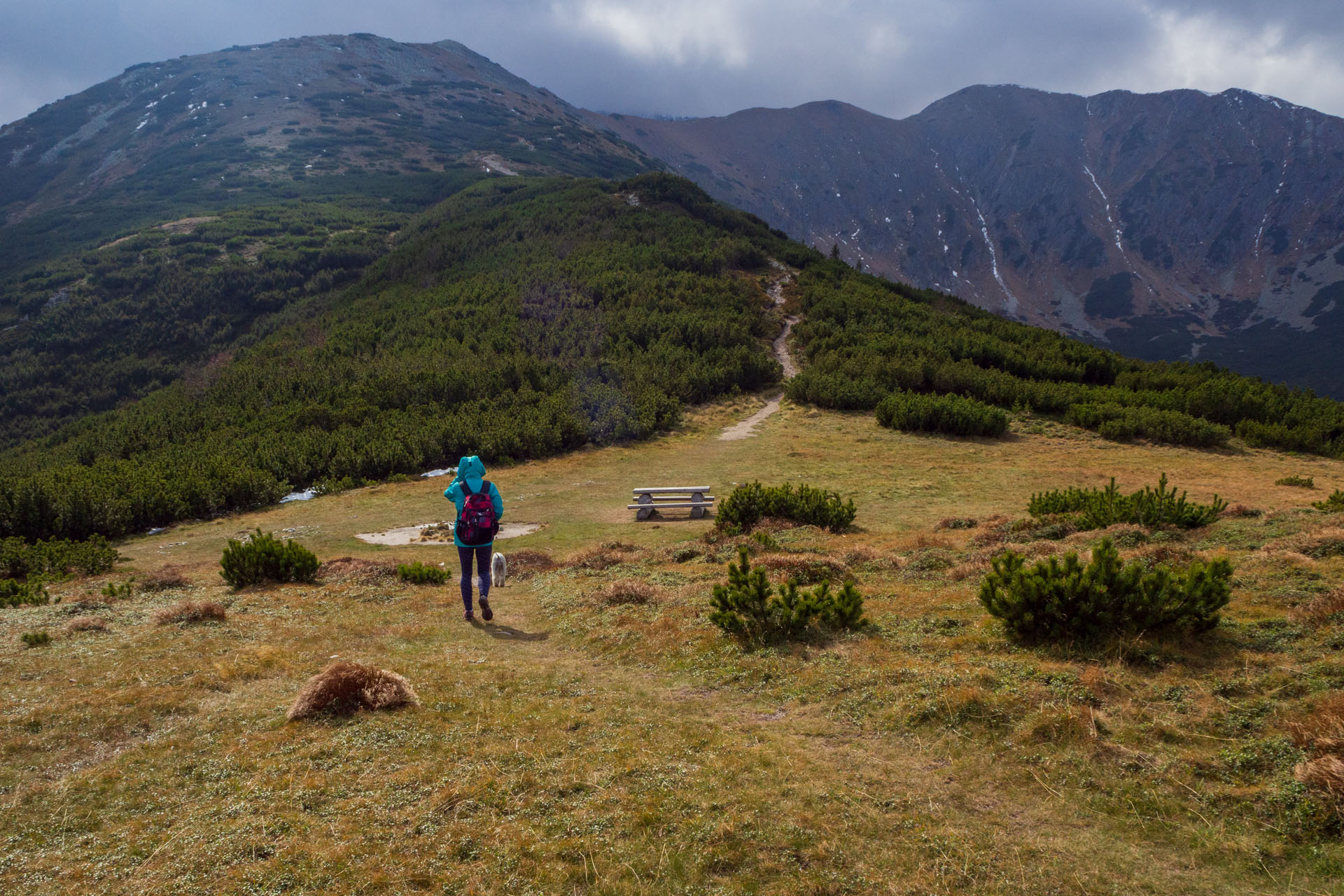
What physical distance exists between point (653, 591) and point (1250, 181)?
265 metres

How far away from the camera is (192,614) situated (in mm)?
8969

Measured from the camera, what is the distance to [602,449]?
31.8 metres

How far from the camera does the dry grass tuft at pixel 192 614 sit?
885cm

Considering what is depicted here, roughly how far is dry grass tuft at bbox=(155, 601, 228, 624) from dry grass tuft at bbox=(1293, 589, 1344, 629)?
12448 mm

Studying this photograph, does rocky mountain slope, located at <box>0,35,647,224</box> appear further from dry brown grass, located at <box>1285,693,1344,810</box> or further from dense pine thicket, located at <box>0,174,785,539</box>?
dry brown grass, located at <box>1285,693,1344,810</box>

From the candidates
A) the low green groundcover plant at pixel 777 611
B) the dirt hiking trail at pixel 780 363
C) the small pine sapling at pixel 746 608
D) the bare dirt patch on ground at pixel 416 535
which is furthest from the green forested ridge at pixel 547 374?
the low green groundcover plant at pixel 777 611

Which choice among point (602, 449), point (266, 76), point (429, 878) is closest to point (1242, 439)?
point (602, 449)

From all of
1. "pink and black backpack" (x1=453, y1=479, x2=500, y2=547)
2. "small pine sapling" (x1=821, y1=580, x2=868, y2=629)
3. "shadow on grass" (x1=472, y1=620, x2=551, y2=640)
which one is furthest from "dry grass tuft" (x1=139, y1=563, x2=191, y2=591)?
"small pine sapling" (x1=821, y1=580, x2=868, y2=629)

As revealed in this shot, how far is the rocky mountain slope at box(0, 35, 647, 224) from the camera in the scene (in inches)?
4988

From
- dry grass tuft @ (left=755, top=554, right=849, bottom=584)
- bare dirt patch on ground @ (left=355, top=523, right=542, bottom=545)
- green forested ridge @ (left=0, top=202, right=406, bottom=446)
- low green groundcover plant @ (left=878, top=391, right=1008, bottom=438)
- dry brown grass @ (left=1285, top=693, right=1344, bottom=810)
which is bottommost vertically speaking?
bare dirt patch on ground @ (left=355, top=523, right=542, bottom=545)

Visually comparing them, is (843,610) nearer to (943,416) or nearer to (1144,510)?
(1144,510)

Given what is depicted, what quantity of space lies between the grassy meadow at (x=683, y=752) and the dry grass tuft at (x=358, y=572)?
101 inches

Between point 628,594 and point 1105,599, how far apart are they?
627cm

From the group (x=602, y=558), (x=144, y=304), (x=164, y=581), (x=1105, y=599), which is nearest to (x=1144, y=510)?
(x=1105, y=599)
